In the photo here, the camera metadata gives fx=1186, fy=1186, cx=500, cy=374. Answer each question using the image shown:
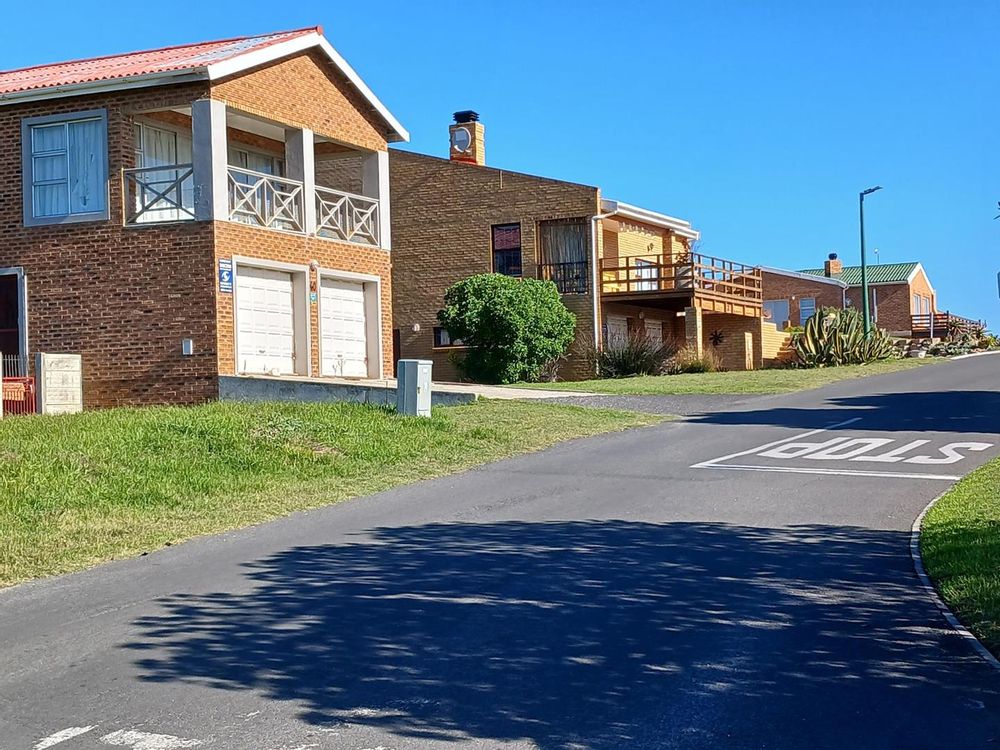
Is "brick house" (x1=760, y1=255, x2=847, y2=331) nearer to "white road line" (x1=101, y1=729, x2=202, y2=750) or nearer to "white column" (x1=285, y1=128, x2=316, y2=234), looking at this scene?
"white column" (x1=285, y1=128, x2=316, y2=234)

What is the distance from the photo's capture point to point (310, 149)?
23125 millimetres

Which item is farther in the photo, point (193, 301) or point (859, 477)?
point (193, 301)

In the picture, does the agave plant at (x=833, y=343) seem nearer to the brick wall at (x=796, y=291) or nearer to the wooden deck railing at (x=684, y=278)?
the wooden deck railing at (x=684, y=278)

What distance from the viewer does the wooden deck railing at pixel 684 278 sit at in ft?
120

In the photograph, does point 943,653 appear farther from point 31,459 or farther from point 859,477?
point 31,459

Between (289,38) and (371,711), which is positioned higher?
(289,38)

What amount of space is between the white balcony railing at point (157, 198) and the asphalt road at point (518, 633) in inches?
398

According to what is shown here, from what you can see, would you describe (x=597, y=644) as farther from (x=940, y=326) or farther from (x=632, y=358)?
(x=940, y=326)

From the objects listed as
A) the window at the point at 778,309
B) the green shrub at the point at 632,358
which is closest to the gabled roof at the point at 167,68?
the green shrub at the point at 632,358

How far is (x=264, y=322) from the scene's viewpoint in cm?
2186

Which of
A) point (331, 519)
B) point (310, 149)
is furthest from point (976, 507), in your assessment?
point (310, 149)

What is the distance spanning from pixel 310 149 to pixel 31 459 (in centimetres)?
1133

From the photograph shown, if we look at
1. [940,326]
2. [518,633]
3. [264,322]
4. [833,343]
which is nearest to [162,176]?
[264,322]

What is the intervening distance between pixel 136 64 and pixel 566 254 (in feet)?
57.3
